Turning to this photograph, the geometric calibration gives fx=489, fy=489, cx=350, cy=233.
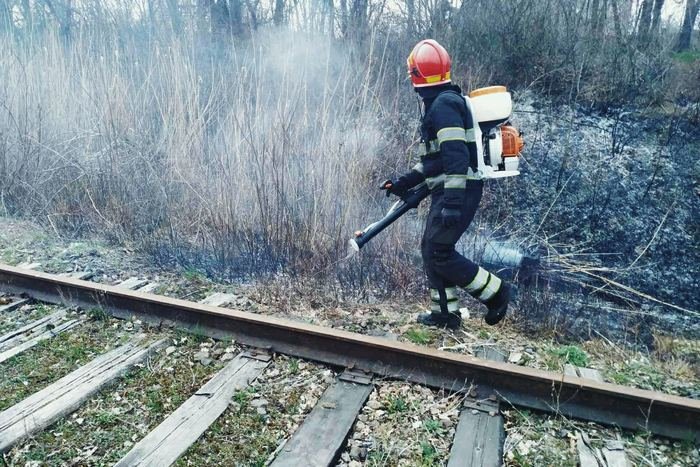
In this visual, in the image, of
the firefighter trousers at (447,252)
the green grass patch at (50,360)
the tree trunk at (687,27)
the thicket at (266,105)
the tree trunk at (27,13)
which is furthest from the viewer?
the tree trunk at (687,27)

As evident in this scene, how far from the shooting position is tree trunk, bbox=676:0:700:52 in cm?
998

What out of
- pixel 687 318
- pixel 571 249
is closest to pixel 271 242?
pixel 571 249

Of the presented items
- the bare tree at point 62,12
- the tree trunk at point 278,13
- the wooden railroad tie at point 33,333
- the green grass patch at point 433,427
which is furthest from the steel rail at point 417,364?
the bare tree at point 62,12

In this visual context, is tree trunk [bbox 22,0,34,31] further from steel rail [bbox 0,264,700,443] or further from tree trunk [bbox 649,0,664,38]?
tree trunk [bbox 649,0,664,38]

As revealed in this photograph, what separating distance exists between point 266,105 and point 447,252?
395 cm

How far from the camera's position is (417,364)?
10.6 feet

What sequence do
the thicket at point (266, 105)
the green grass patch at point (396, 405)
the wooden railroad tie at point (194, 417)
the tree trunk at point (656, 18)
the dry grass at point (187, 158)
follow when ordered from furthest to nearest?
1. the tree trunk at point (656, 18)
2. the thicket at point (266, 105)
3. the dry grass at point (187, 158)
4. the green grass patch at point (396, 405)
5. the wooden railroad tie at point (194, 417)

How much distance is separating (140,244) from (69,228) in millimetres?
1314

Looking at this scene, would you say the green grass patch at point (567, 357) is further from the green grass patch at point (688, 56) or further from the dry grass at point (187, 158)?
the green grass patch at point (688, 56)

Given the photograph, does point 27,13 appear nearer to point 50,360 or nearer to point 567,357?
point 50,360

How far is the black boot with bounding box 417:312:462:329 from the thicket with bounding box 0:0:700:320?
92cm

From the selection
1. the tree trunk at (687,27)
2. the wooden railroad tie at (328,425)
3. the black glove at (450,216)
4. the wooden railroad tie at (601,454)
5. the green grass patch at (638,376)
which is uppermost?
the tree trunk at (687,27)

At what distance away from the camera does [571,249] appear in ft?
21.8

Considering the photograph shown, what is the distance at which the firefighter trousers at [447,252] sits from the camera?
371 centimetres
